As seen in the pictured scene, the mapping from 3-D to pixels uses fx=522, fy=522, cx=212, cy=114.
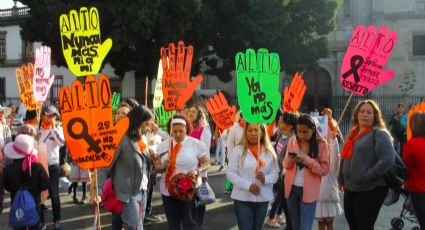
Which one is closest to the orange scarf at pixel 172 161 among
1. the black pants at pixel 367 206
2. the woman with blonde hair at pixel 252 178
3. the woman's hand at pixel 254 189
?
the woman with blonde hair at pixel 252 178

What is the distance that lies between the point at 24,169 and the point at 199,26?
19.0 m

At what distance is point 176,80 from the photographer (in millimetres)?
8188

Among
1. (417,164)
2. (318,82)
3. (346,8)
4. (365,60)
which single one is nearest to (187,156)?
(417,164)

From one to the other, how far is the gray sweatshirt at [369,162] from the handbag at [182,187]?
1607 millimetres

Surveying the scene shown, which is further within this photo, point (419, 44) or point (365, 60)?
point (419, 44)

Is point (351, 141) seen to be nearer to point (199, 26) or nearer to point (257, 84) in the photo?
point (257, 84)

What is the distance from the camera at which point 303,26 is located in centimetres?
2581

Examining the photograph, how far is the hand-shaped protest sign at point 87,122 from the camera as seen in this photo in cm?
505

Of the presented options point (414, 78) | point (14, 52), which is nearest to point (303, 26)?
point (414, 78)

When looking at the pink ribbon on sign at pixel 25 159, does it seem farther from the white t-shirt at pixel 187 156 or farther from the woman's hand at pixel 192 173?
the woman's hand at pixel 192 173

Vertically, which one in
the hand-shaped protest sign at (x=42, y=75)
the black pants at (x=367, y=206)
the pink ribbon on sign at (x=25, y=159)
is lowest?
the black pants at (x=367, y=206)

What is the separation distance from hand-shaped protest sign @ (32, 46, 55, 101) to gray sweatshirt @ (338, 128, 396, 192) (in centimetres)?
570

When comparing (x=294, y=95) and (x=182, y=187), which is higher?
Result: (x=294, y=95)

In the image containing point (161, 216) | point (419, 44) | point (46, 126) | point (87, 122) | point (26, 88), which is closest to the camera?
point (87, 122)
